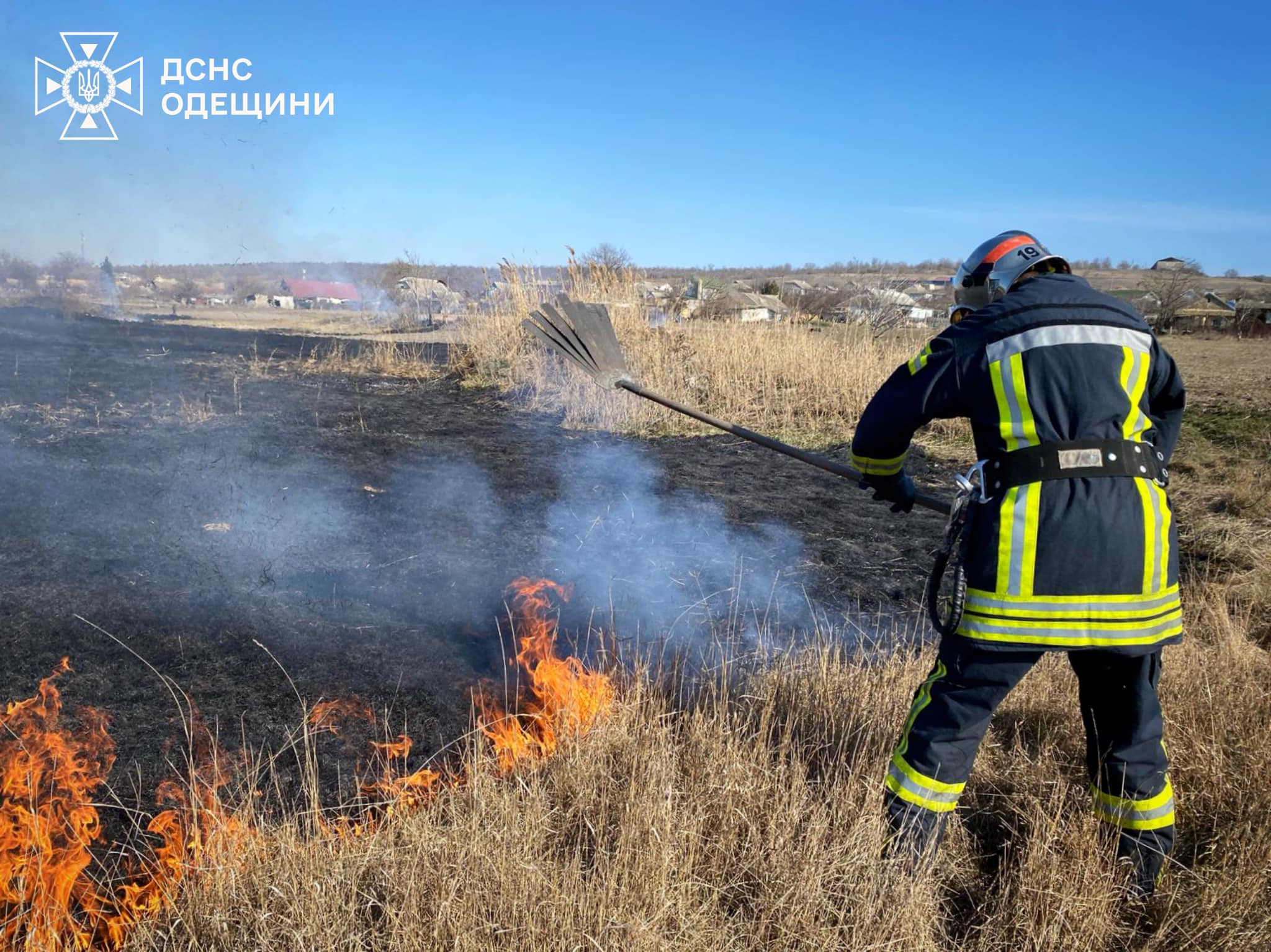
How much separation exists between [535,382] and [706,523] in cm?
612

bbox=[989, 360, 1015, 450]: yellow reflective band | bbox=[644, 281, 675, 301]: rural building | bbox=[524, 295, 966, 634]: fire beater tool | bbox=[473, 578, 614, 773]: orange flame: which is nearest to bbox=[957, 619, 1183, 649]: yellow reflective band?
bbox=[989, 360, 1015, 450]: yellow reflective band

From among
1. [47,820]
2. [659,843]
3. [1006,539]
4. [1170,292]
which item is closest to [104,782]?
[47,820]

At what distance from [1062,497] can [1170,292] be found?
24.8 metres

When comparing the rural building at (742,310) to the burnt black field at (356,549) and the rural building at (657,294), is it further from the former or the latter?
the burnt black field at (356,549)

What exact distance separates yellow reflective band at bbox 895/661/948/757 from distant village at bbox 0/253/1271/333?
1.48 meters

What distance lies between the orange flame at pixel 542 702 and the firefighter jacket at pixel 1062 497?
1.40 m

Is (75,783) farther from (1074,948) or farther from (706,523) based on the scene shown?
(706,523)

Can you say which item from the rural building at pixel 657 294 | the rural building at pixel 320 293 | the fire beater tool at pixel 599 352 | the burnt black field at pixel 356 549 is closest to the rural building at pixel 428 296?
the rural building at pixel 657 294

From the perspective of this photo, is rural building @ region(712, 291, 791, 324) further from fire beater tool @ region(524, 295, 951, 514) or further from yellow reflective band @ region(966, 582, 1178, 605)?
yellow reflective band @ region(966, 582, 1178, 605)

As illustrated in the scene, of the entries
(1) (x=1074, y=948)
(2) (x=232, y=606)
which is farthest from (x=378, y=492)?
(1) (x=1074, y=948)

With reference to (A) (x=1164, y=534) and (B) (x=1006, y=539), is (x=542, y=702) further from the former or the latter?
(A) (x=1164, y=534)

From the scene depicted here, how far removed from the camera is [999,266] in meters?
2.54

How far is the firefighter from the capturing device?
2.12 metres

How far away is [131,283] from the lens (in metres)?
45.4
